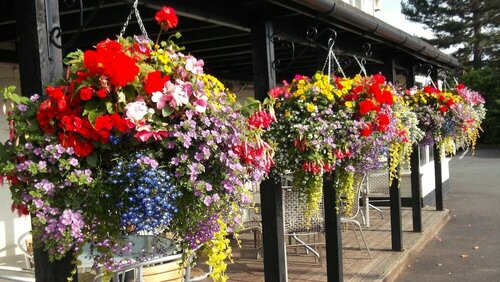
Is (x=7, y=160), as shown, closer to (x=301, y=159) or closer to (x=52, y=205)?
(x=52, y=205)

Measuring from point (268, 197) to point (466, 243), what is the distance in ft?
15.7

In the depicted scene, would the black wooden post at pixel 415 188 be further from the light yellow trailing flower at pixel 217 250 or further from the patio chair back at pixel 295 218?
the light yellow trailing flower at pixel 217 250

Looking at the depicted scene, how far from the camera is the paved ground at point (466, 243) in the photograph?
5953 millimetres

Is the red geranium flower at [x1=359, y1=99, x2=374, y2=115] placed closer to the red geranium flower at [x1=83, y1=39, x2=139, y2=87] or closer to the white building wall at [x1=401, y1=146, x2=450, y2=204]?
the red geranium flower at [x1=83, y1=39, x2=139, y2=87]

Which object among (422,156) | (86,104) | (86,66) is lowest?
(422,156)

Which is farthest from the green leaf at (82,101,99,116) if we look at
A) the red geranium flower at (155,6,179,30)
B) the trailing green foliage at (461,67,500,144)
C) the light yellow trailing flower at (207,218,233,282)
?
the trailing green foliage at (461,67,500,144)

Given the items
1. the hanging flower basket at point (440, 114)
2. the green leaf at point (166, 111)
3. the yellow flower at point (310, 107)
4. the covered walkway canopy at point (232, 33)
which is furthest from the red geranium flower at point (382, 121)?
the hanging flower basket at point (440, 114)

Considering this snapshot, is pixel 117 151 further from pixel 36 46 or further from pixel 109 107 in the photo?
pixel 36 46

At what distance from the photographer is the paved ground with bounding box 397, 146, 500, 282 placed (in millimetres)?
5953

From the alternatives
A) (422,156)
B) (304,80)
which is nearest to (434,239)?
(422,156)

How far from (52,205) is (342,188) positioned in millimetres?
2439

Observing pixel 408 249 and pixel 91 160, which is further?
pixel 408 249

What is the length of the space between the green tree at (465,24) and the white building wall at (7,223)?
1235 inches

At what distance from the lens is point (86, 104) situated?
66.9 inches
